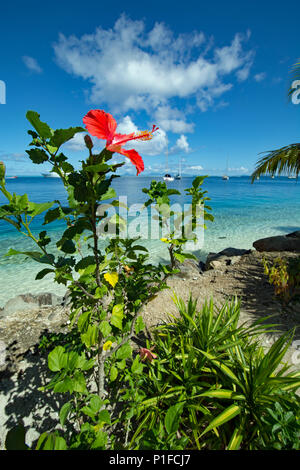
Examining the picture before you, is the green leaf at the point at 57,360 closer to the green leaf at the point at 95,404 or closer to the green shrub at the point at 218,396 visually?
the green leaf at the point at 95,404

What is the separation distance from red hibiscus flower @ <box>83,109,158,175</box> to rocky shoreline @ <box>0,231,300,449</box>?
214cm

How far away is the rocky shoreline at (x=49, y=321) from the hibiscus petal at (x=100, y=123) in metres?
2.21

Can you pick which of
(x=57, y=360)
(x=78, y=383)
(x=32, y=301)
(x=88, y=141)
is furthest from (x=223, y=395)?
(x=32, y=301)

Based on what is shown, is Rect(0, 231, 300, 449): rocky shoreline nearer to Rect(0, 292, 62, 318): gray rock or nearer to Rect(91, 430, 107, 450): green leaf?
Rect(0, 292, 62, 318): gray rock

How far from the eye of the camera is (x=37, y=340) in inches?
104

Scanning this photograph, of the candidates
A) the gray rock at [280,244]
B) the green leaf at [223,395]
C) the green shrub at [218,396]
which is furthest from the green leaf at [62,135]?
the gray rock at [280,244]

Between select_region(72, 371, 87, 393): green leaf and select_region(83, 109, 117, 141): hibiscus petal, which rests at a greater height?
select_region(83, 109, 117, 141): hibiscus petal

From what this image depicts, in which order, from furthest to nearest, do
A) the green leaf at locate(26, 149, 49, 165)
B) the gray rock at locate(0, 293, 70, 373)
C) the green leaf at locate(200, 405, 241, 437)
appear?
the gray rock at locate(0, 293, 70, 373) → the green leaf at locate(200, 405, 241, 437) → the green leaf at locate(26, 149, 49, 165)

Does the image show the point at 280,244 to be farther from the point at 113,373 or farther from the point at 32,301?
the point at 32,301

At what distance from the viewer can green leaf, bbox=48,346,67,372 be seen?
99 centimetres

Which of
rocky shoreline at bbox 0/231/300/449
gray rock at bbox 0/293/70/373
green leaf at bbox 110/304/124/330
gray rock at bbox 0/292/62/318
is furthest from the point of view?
gray rock at bbox 0/292/62/318

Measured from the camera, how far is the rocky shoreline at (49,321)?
1841 mm

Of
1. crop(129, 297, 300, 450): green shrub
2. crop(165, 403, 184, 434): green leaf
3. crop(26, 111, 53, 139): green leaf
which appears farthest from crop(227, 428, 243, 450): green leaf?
crop(26, 111, 53, 139): green leaf
